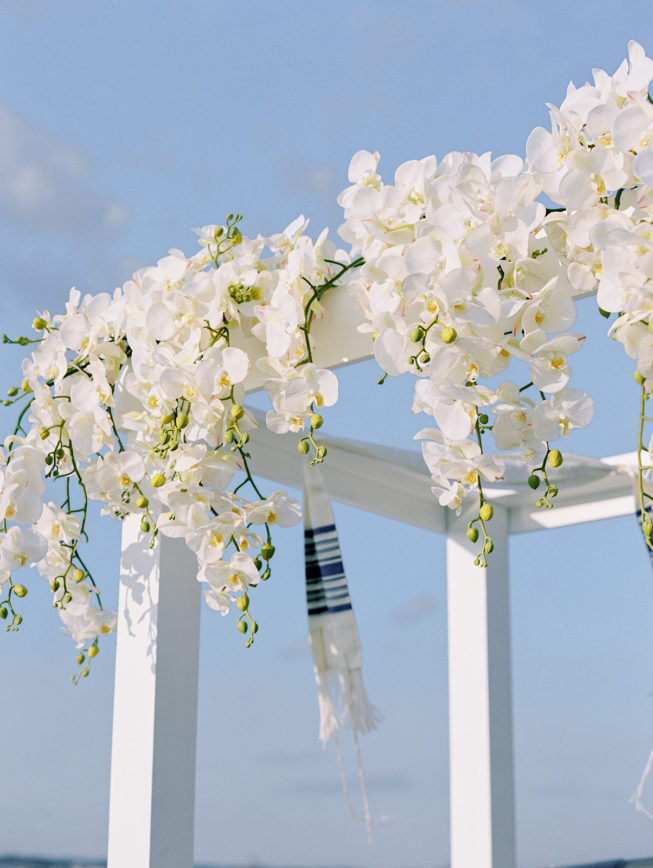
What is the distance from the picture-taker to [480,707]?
326 cm

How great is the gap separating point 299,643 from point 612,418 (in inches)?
93.1

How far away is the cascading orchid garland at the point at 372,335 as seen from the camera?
0.99 metres

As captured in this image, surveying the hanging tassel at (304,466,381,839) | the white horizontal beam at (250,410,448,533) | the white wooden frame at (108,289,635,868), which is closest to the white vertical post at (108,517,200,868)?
the white wooden frame at (108,289,635,868)

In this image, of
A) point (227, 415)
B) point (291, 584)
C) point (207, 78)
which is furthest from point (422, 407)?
point (207, 78)

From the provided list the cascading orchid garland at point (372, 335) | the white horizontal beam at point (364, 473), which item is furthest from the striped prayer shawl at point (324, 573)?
the cascading orchid garland at point (372, 335)

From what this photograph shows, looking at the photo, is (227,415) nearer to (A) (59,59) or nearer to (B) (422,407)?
(B) (422,407)

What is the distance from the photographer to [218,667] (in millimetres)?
4645

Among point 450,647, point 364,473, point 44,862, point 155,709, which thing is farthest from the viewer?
point 44,862

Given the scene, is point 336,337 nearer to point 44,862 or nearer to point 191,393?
point 191,393

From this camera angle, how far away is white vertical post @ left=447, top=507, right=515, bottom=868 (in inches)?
126

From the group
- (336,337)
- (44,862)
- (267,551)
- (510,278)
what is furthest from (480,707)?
(510,278)

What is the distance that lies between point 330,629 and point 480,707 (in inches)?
32.8

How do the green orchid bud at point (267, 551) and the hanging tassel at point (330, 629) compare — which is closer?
the green orchid bud at point (267, 551)

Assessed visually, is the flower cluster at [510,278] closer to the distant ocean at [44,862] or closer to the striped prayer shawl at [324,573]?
the striped prayer shawl at [324,573]
